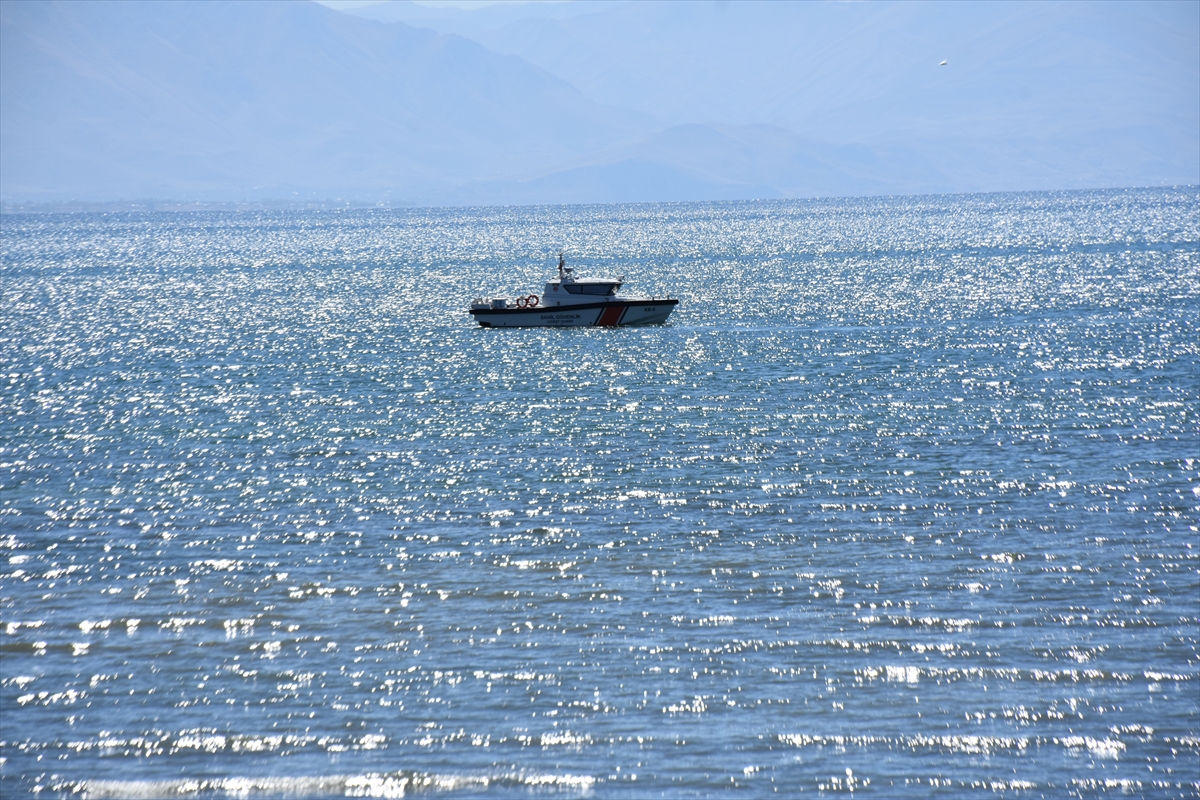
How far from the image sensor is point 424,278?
6447 inches

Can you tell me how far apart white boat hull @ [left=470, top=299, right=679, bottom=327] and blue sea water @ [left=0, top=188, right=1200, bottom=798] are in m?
22.3

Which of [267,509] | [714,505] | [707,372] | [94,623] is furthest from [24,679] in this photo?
[707,372]

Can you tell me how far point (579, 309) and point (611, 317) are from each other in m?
2.46

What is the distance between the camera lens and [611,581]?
3228 centimetres

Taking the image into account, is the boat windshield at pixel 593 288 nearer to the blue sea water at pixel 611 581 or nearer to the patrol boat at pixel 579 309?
the patrol boat at pixel 579 309

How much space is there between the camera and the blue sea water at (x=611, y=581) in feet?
75.7

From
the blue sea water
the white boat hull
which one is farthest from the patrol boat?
the blue sea water

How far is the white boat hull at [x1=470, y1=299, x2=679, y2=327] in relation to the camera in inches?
3723

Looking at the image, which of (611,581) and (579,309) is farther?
(579,309)

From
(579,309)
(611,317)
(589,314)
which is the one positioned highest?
(579,309)

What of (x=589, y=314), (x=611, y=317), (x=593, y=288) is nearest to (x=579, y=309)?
(x=589, y=314)

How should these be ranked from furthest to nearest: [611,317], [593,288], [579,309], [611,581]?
[593,288] → [579,309] → [611,317] → [611,581]


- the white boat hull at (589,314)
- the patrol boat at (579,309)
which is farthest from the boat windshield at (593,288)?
the white boat hull at (589,314)

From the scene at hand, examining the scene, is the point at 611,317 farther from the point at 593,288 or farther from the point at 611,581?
the point at 611,581
